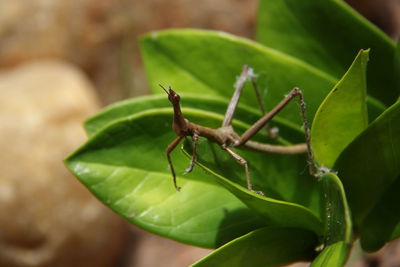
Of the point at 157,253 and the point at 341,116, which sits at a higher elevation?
the point at 341,116

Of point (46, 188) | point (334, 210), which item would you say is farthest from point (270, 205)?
point (46, 188)

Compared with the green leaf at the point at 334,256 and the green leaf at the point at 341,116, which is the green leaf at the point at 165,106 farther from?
the green leaf at the point at 334,256

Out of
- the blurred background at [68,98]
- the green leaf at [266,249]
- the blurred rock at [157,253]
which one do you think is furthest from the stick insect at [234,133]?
the blurred rock at [157,253]

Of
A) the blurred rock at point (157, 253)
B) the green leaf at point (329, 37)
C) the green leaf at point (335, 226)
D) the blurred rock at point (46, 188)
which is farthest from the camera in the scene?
the blurred rock at point (157, 253)

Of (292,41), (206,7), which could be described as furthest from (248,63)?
(206,7)

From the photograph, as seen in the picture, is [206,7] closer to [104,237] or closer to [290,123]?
[104,237]

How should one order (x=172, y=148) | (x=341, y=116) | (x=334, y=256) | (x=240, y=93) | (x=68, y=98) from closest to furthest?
1. (x=334, y=256)
2. (x=341, y=116)
3. (x=172, y=148)
4. (x=240, y=93)
5. (x=68, y=98)

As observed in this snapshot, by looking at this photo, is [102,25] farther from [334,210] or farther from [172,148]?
[334,210]
